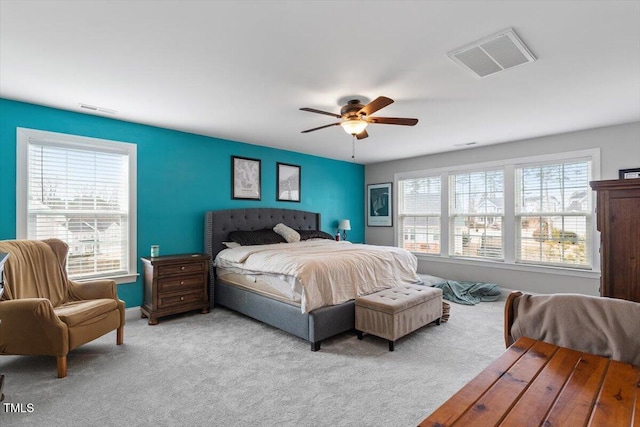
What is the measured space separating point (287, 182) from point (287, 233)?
43.4 inches

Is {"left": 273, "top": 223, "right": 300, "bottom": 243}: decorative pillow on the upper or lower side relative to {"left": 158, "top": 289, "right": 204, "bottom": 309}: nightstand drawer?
upper

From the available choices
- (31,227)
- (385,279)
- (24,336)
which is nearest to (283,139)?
(385,279)

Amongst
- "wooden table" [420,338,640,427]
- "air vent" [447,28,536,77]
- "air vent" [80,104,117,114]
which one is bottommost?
"wooden table" [420,338,640,427]

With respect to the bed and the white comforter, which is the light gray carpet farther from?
the white comforter

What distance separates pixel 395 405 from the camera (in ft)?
6.98

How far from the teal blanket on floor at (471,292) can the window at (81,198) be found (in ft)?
15.1

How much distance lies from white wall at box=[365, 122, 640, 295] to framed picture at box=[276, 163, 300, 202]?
2182 millimetres

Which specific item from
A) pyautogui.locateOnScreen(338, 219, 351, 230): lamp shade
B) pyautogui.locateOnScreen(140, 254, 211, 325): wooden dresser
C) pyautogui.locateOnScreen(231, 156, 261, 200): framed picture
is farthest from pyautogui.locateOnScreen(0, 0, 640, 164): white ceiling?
pyautogui.locateOnScreen(338, 219, 351, 230): lamp shade

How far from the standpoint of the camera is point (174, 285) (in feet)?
12.7

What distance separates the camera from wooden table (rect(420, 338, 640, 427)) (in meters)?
0.89

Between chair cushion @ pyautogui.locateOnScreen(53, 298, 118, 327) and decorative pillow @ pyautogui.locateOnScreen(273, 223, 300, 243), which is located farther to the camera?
decorative pillow @ pyautogui.locateOnScreen(273, 223, 300, 243)

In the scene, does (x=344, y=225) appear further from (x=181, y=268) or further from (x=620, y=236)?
(x=620, y=236)

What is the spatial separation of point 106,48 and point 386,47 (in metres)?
2.02

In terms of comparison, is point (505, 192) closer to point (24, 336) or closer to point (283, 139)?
point (283, 139)
